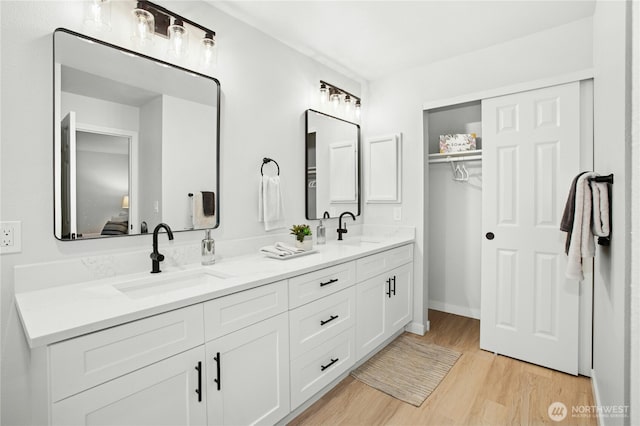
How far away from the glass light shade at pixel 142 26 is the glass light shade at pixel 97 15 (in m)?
0.12

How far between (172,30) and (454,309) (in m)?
3.53

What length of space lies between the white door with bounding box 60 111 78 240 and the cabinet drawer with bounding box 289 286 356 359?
44.2 inches

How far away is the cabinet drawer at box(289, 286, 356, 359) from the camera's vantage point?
67.7 inches

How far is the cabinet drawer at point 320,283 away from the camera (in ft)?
5.61

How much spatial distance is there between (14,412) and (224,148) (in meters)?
1.58

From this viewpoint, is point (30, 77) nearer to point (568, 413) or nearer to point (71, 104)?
point (71, 104)

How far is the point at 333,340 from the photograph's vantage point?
1.98 meters

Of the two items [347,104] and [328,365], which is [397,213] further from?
[328,365]

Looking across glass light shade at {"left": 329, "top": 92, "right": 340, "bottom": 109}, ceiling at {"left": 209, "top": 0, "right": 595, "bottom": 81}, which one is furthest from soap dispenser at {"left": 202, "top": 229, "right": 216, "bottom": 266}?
glass light shade at {"left": 329, "top": 92, "right": 340, "bottom": 109}

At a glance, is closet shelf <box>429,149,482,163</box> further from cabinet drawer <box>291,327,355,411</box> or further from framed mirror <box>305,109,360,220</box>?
cabinet drawer <box>291,327,355,411</box>

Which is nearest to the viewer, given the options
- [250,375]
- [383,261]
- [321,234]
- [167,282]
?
[250,375]

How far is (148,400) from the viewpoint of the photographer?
3.71 ft

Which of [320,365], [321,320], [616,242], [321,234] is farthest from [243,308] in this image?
→ [616,242]

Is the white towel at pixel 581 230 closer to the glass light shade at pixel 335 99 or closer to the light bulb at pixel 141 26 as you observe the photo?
the glass light shade at pixel 335 99
